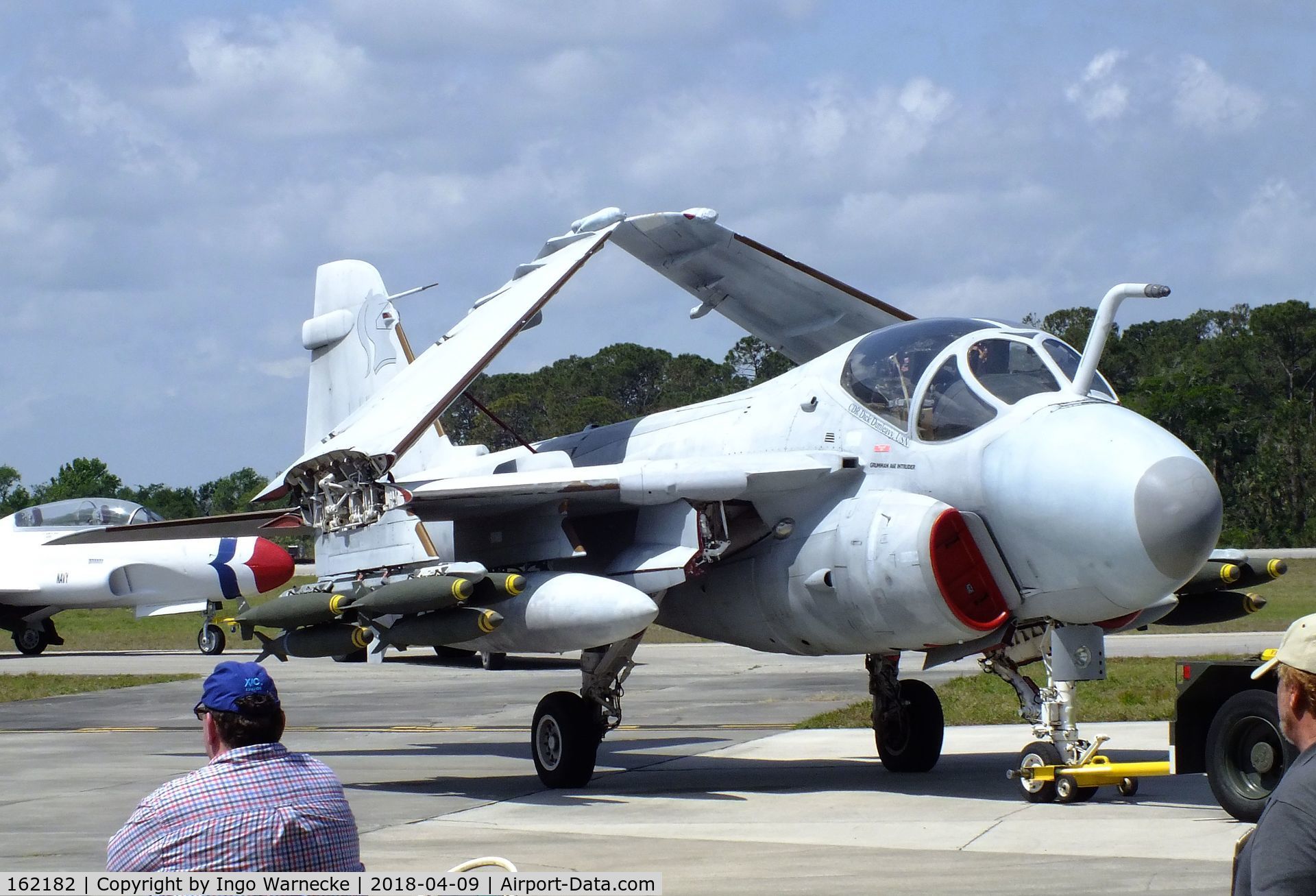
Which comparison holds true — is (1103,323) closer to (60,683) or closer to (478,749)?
(478,749)

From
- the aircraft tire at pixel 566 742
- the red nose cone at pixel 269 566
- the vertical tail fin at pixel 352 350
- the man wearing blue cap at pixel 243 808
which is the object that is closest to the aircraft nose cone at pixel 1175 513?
the aircraft tire at pixel 566 742

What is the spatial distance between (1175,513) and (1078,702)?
639 cm

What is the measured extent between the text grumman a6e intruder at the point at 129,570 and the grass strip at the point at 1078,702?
15.5 m

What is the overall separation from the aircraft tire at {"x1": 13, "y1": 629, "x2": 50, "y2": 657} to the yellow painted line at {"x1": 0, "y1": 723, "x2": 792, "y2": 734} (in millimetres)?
15464

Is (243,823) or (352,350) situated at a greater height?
(352,350)

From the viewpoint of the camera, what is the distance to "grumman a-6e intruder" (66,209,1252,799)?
9.66 metres

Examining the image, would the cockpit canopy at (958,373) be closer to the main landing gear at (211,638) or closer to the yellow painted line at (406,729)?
the yellow painted line at (406,729)

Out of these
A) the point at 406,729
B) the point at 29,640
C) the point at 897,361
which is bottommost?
the point at 406,729

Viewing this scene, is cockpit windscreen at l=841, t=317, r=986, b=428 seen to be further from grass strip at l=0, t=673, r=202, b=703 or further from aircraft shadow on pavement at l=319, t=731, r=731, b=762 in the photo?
grass strip at l=0, t=673, r=202, b=703

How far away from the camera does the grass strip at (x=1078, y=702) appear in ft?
54.4

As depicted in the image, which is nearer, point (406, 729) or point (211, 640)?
point (406, 729)

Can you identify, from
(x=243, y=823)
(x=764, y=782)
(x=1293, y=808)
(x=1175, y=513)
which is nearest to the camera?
(x=1293, y=808)

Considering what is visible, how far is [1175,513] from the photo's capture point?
29.3ft

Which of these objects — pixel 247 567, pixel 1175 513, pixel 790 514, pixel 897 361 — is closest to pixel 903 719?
pixel 790 514
